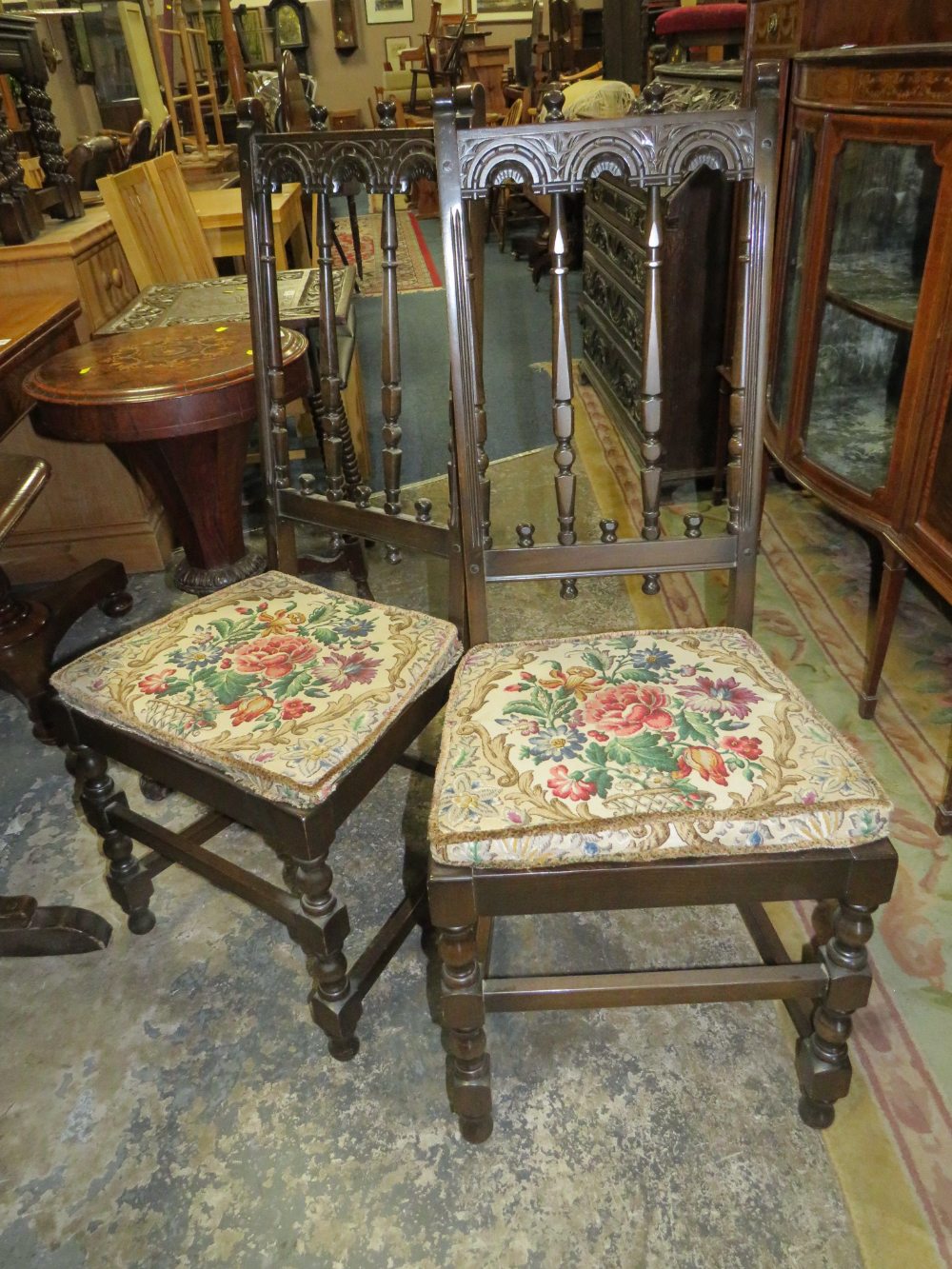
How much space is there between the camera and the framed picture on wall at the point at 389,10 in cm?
1116

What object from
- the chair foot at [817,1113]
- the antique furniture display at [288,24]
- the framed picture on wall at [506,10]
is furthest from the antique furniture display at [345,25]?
the chair foot at [817,1113]

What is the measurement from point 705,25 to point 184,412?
7.08ft

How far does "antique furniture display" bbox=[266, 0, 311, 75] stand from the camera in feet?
36.4

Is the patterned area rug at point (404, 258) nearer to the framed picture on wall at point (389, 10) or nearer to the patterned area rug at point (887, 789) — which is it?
the patterned area rug at point (887, 789)

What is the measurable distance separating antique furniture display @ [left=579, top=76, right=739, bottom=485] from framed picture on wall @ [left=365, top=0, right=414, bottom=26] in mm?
10192

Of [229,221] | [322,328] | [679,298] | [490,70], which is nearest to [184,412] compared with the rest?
[322,328]

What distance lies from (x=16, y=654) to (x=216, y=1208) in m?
1.35

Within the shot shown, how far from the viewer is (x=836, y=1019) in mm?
1047

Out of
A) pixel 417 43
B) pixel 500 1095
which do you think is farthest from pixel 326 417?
pixel 417 43

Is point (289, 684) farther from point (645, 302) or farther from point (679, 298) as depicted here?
point (679, 298)

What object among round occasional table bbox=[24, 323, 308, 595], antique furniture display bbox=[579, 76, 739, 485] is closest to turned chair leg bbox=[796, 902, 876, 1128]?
round occasional table bbox=[24, 323, 308, 595]

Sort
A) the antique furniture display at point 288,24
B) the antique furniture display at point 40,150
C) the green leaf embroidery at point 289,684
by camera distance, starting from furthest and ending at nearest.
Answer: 1. the antique furniture display at point 288,24
2. the antique furniture display at point 40,150
3. the green leaf embroidery at point 289,684

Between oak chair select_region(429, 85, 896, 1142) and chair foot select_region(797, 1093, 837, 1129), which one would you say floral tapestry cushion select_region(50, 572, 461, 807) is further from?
chair foot select_region(797, 1093, 837, 1129)

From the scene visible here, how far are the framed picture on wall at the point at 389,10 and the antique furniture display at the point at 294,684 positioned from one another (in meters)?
12.3
